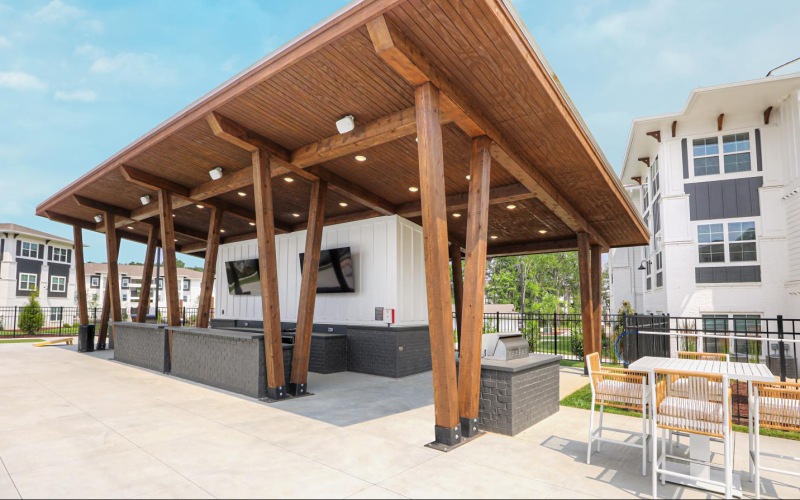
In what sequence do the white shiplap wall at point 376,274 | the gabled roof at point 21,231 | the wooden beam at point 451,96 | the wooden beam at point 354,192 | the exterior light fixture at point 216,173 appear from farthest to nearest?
the gabled roof at point 21,231 → the white shiplap wall at point 376,274 → the exterior light fixture at point 216,173 → the wooden beam at point 354,192 → the wooden beam at point 451,96

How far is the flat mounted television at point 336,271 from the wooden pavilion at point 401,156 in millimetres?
921

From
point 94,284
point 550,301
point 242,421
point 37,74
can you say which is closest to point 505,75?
point 242,421

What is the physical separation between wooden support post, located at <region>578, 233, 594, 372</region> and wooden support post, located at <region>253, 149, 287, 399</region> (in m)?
6.44

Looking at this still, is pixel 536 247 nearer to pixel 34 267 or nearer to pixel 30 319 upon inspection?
pixel 30 319

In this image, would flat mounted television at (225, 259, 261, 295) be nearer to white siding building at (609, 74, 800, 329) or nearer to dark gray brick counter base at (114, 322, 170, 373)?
dark gray brick counter base at (114, 322, 170, 373)

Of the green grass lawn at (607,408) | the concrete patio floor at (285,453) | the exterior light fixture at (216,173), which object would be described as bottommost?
the green grass lawn at (607,408)

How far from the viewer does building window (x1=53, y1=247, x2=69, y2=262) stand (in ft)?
99.8

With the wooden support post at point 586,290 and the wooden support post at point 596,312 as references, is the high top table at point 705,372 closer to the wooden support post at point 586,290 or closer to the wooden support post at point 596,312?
the wooden support post at point 586,290

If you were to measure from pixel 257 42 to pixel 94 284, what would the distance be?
131422 mm

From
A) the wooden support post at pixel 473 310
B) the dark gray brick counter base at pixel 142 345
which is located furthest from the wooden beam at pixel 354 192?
the dark gray brick counter base at pixel 142 345

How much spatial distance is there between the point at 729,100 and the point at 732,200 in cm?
290

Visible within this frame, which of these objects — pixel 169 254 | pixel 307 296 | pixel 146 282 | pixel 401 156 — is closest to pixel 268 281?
pixel 307 296

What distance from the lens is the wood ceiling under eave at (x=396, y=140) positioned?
3684 millimetres

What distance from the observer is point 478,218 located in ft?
15.1
